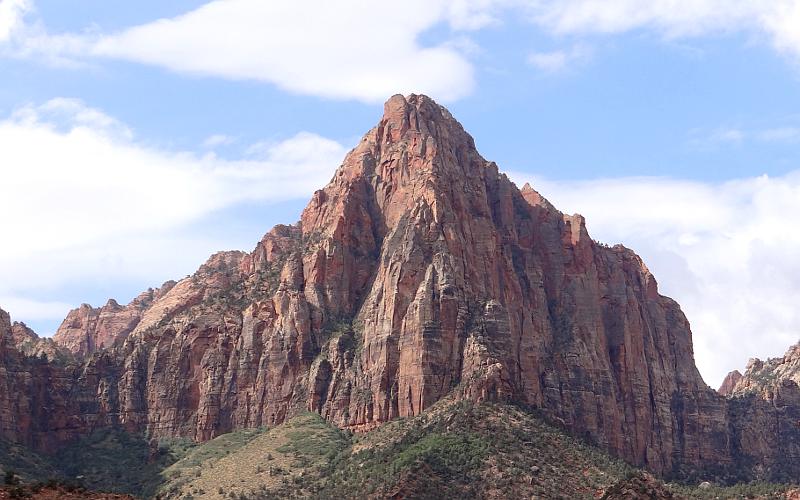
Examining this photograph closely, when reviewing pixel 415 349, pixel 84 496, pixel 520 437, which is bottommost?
pixel 84 496

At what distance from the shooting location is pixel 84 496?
72.4m

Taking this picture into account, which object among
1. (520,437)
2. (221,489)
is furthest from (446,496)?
(221,489)

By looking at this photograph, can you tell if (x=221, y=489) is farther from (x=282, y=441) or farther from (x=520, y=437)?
(x=520, y=437)

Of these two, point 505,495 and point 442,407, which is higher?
point 442,407

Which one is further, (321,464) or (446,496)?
(321,464)

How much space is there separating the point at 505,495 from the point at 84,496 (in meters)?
94.7

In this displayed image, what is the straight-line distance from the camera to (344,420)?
199 metres

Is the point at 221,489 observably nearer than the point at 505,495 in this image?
No

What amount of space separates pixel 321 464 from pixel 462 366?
2602cm

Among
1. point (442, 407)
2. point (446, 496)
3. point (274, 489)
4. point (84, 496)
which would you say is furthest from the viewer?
Result: point (442, 407)

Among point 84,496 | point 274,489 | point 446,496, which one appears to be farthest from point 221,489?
point 84,496

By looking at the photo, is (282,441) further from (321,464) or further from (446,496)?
(446,496)

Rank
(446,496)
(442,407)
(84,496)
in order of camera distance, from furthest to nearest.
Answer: (442,407) < (446,496) < (84,496)

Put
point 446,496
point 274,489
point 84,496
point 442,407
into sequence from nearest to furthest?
point 84,496
point 446,496
point 274,489
point 442,407
